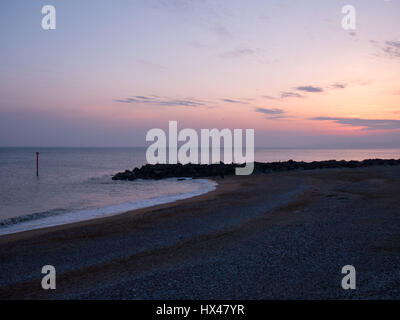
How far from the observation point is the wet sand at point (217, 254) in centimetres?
636

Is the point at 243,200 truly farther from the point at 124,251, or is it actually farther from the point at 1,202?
the point at 1,202

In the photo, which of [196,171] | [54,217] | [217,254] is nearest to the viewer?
[217,254]

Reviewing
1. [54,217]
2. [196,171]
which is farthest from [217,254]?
[196,171]

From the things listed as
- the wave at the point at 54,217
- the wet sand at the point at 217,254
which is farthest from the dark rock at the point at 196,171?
the wet sand at the point at 217,254

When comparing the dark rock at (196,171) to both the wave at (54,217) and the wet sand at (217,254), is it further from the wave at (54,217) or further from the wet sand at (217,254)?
the wet sand at (217,254)

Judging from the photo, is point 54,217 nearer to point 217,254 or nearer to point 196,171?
point 217,254

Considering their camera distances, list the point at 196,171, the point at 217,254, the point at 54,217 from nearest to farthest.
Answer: the point at 217,254 → the point at 54,217 → the point at 196,171

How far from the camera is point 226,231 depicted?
37.3ft

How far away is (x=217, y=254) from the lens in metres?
8.52

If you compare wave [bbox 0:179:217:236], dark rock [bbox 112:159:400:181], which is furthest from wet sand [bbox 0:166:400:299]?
dark rock [bbox 112:159:400:181]

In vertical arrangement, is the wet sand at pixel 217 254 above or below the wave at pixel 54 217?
above

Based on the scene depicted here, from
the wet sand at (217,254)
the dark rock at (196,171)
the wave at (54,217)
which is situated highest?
the dark rock at (196,171)
